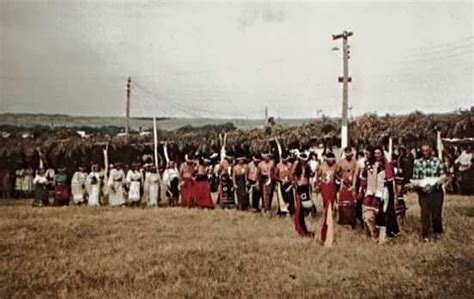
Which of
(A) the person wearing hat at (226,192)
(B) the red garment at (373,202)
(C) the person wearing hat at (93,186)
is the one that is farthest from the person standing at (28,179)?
(B) the red garment at (373,202)

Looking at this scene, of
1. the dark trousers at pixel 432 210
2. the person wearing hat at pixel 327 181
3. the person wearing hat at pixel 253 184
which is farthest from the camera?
the person wearing hat at pixel 253 184

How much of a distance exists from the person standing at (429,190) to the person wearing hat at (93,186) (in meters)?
4.44

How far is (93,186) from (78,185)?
32 cm

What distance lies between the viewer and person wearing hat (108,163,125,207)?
29.0ft

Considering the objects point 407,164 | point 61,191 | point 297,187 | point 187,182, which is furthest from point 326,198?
point 61,191

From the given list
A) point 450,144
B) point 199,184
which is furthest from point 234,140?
point 450,144

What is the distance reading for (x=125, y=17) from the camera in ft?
15.9

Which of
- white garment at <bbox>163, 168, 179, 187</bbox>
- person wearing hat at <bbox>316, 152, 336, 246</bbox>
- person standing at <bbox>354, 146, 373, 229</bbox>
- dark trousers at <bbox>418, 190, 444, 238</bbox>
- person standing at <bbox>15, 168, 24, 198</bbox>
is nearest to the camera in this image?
dark trousers at <bbox>418, 190, 444, 238</bbox>

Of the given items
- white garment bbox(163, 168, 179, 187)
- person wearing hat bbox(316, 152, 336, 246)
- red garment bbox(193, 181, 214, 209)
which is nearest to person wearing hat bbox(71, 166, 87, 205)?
white garment bbox(163, 168, 179, 187)

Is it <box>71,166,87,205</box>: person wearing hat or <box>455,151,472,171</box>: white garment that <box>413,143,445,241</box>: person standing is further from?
<box>71,166,87,205</box>: person wearing hat

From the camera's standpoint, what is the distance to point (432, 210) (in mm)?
5613

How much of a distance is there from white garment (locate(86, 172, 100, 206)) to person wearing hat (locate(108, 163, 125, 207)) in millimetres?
171

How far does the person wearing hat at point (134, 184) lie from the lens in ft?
30.0

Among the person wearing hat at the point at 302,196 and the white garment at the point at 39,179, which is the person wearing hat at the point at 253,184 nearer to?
the person wearing hat at the point at 302,196
